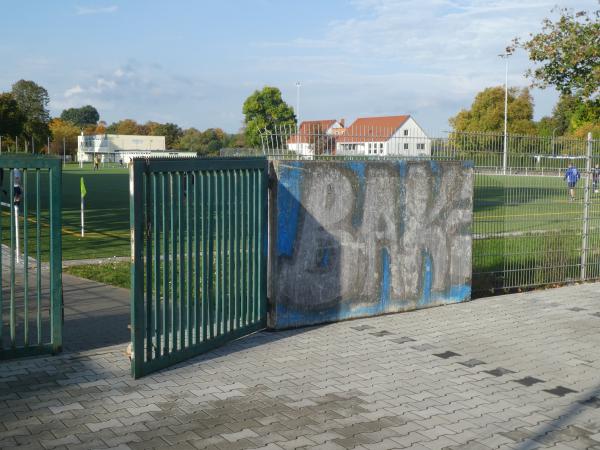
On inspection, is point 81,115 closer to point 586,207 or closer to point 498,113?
point 498,113

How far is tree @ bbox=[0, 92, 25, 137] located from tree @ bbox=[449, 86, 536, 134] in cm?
4647

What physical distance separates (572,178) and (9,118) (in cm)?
3143

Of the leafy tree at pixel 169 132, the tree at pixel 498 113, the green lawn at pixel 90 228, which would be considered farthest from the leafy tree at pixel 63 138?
the green lawn at pixel 90 228

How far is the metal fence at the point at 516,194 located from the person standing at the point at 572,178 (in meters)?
0.08

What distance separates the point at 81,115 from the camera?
178 m

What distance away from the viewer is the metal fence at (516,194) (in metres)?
9.93

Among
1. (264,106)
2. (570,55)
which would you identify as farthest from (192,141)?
(570,55)

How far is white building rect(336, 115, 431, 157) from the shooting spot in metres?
9.71

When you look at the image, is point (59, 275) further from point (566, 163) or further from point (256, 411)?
point (566, 163)

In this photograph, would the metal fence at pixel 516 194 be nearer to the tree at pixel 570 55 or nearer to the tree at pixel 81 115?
the tree at pixel 570 55

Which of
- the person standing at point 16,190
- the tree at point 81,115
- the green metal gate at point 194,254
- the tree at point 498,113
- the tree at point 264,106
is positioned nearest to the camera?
the green metal gate at point 194,254

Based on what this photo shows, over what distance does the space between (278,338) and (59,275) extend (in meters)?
2.66

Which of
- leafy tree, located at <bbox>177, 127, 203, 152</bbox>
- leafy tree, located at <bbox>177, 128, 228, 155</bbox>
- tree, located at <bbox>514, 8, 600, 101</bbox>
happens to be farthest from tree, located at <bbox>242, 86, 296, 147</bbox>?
tree, located at <bbox>514, 8, 600, 101</bbox>

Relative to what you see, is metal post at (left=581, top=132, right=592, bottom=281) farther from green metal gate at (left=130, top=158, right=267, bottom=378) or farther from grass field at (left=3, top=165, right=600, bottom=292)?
green metal gate at (left=130, top=158, right=267, bottom=378)
